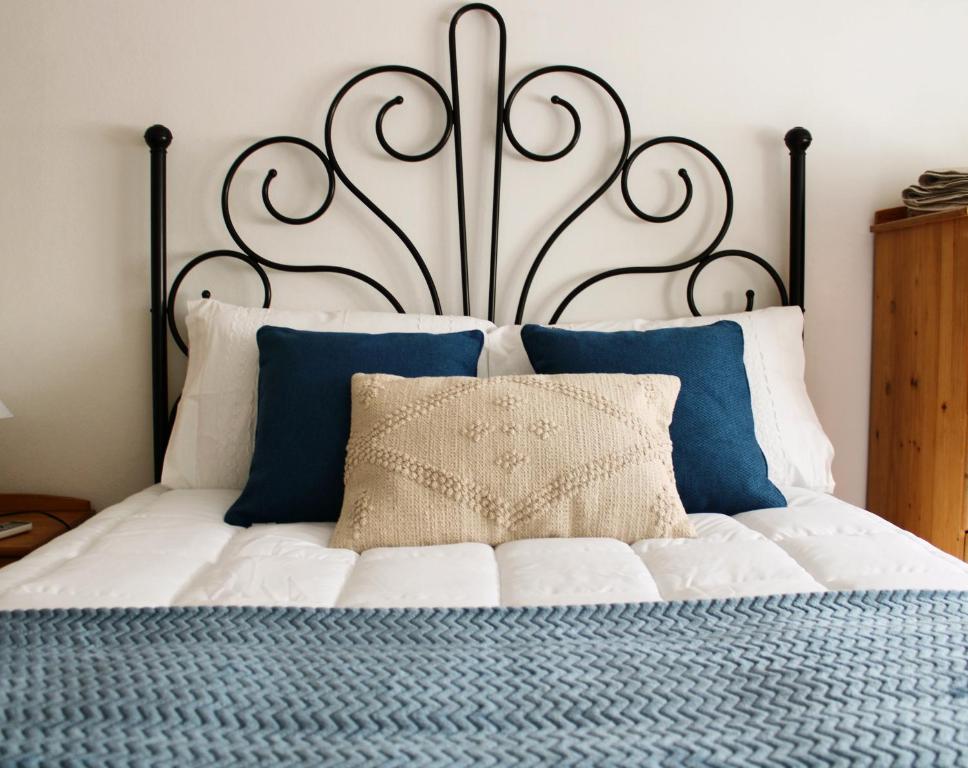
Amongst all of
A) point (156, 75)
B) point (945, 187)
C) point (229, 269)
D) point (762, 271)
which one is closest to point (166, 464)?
point (229, 269)

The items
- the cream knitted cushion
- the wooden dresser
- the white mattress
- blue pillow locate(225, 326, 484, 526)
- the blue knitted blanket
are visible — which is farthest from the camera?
the wooden dresser

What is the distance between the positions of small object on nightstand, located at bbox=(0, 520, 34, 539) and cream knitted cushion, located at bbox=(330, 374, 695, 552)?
0.84 metres

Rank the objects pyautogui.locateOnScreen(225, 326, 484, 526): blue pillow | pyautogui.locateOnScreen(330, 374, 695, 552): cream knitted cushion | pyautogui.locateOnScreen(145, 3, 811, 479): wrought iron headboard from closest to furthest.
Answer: pyautogui.locateOnScreen(330, 374, 695, 552): cream knitted cushion
pyautogui.locateOnScreen(225, 326, 484, 526): blue pillow
pyautogui.locateOnScreen(145, 3, 811, 479): wrought iron headboard

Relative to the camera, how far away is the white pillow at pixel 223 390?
1751mm

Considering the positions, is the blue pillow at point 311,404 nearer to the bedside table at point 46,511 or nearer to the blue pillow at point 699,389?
the blue pillow at point 699,389

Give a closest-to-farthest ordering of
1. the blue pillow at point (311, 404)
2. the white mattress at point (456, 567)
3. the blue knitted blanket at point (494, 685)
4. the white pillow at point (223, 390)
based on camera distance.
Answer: the blue knitted blanket at point (494, 685) < the white mattress at point (456, 567) < the blue pillow at point (311, 404) < the white pillow at point (223, 390)

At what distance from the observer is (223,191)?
1.98 metres

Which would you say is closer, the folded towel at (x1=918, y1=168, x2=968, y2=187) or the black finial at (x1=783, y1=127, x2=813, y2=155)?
the folded towel at (x1=918, y1=168, x2=968, y2=187)

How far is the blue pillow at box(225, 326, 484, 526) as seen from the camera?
1528 mm

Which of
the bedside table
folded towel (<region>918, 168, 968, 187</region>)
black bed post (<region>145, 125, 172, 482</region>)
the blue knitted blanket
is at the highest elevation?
folded towel (<region>918, 168, 968, 187</region>)

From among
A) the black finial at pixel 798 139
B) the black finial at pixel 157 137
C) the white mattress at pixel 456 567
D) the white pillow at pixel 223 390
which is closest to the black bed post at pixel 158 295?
the black finial at pixel 157 137

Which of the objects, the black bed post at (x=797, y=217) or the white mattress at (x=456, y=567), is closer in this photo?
the white mattress at (x=456, y=567)

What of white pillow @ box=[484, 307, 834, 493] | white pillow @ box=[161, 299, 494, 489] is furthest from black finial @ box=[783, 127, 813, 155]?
white pillow @ box=[161, 299, 494, 489]

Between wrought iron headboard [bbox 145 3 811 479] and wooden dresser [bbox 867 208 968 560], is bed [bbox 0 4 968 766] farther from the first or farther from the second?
wooden dresser [bbox 867 208 968 560]
